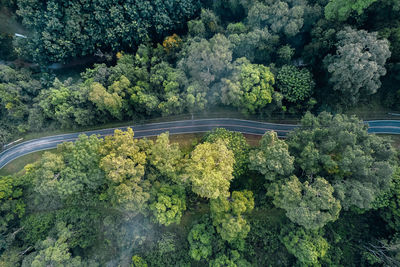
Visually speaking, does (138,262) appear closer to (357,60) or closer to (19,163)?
(19,163)

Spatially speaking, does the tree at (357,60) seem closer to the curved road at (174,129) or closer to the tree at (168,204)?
the curved road at (174,129)

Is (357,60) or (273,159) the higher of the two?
(357,60)

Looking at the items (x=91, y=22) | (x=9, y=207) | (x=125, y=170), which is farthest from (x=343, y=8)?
(x=9, y=207)

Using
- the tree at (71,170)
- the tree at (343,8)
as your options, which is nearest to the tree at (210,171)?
the tree at (71,170)

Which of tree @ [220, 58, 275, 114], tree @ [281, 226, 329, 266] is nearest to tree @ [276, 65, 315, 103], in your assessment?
tree @ [220, 58, 275, 114]

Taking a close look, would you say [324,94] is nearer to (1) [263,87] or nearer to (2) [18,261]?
(1) [263,87]
